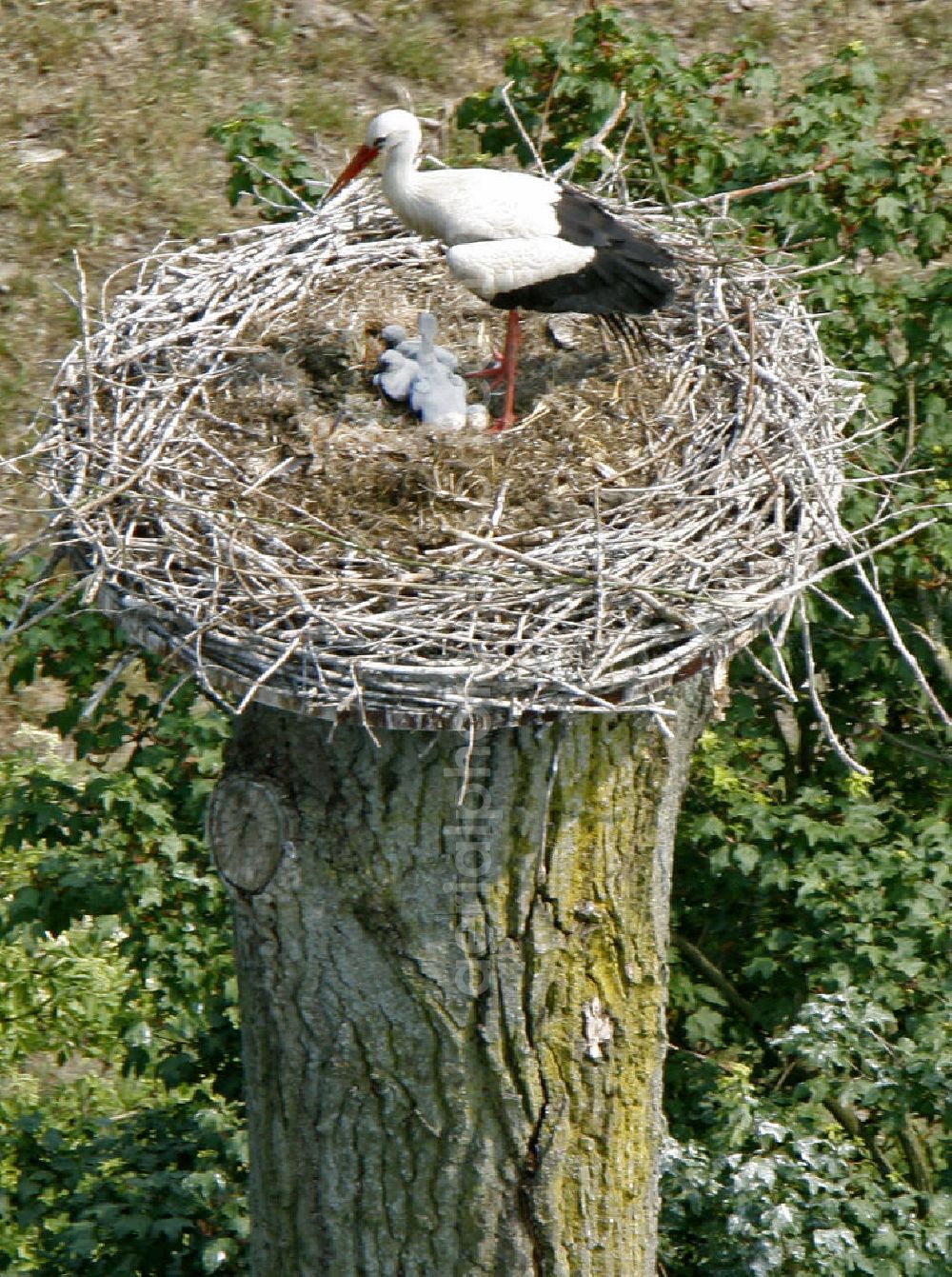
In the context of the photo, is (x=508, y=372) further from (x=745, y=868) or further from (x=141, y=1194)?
(x=141, y=1194)

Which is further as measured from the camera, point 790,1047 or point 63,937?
point 63,937

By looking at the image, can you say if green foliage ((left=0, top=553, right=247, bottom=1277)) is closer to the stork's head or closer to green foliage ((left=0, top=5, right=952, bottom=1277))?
green foliage ((left=0, top=5, right=952, bottom=1277))

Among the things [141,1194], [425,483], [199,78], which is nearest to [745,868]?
[425,483]

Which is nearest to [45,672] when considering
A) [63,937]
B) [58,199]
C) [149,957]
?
[149,957]

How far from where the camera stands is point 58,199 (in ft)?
28.9

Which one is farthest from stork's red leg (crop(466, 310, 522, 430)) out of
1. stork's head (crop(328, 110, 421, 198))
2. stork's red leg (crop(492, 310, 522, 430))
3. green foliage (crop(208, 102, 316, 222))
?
green foliage (crop(208, 102, 316, 222))

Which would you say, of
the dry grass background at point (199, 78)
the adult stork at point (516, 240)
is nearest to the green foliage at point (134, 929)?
the adult stork at point (516, 240)

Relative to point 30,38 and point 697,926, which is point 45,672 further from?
point 30,38

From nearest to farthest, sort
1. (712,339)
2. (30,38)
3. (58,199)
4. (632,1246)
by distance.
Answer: (632,1246) < (712,339) < (58,199) < (30,38)

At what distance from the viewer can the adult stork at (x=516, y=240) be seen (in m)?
4.24

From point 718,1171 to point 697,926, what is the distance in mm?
1080

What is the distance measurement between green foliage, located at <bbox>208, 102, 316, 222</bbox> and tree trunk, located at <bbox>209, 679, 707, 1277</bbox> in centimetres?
236

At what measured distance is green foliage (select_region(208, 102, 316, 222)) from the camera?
5395 millimetres

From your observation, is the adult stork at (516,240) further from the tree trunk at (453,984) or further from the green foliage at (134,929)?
the green foliage at (134,929)
